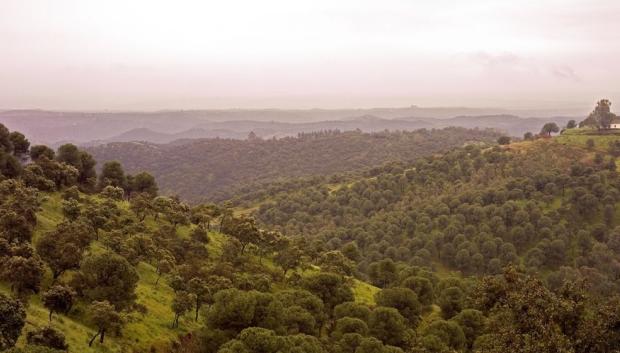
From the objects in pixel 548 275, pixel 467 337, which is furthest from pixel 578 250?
pixel 467 337

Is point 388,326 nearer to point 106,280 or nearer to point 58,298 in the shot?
point 106,280

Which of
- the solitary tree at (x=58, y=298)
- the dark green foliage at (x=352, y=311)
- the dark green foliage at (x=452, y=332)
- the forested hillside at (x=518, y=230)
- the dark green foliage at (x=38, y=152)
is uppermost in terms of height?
the dark green foliage at (x=38, y=152)

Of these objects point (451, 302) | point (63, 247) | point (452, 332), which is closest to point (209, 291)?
point (63, 247)

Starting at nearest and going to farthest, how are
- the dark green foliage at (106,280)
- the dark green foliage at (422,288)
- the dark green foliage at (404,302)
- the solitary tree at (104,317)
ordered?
the solitary tree at (104,317) → the dark green foliage at (106,280) → the dark green foliage at (404,302) → the dark green foliage at (422,288)

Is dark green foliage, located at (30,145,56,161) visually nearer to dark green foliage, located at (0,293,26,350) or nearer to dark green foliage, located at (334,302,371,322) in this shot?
dark green foliage, located at (334,302,371,322)

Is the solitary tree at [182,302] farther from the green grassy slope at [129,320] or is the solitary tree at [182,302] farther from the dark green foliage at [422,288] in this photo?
the dark green foliage at [422,288]

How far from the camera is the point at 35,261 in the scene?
1608 inches

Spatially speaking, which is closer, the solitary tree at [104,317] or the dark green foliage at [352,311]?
the solitary tree at [104,317]

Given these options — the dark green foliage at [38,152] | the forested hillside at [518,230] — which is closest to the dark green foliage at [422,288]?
the forested hillside at [518,230]

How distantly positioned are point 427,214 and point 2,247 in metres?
164

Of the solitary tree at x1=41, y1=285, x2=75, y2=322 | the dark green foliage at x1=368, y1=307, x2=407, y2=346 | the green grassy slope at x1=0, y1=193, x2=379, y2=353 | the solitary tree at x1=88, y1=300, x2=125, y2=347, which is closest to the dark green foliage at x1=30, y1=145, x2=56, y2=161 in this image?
the green grassy slope at x1=0, y1=193, x2=379, y2=353

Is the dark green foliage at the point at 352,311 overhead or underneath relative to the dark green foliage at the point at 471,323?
overhead

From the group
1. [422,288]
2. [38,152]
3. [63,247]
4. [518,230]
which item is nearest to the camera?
[63,247]

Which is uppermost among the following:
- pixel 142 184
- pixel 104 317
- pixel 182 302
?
pixel 142 184
